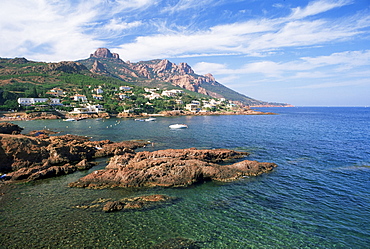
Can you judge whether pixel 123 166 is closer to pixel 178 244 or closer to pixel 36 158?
pixel 36 158

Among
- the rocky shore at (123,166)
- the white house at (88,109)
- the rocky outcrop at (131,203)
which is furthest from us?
the white house at (88,109)

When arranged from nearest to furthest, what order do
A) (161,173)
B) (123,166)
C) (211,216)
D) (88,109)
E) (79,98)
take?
(211,216) → (161,173) → (123,166) → (88,109) → (79,98)

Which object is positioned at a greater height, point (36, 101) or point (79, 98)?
point (79, 98)

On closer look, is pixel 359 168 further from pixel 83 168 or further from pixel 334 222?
pixel 83 168

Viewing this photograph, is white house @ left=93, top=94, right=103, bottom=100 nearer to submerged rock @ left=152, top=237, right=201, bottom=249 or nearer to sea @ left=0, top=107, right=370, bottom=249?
sea @ left=0, top=107, right=370, bottom=249

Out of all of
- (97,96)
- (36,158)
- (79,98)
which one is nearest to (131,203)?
(36,158)

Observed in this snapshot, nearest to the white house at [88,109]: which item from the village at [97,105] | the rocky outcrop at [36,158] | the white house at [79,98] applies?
the village at [97,105]

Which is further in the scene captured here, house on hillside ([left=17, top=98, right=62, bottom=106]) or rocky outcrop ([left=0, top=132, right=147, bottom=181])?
house on hillside ([left=17, top=98, right=62, bottom=106])

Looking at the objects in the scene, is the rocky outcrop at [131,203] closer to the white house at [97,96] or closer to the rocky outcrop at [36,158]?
the rocky outcrop at [36,158]

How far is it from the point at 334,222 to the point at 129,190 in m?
15.3

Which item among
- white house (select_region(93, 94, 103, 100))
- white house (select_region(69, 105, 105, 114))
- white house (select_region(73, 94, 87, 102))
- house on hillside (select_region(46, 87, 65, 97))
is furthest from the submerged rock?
house on hillside (select_region(46, 87, 65, 97))

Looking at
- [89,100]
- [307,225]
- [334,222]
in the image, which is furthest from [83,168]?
[89,100]

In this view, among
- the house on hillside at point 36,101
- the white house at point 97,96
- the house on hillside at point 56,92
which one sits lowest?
the house on hillside at point 36,101

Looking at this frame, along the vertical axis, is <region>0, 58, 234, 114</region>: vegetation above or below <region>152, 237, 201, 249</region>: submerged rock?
above
